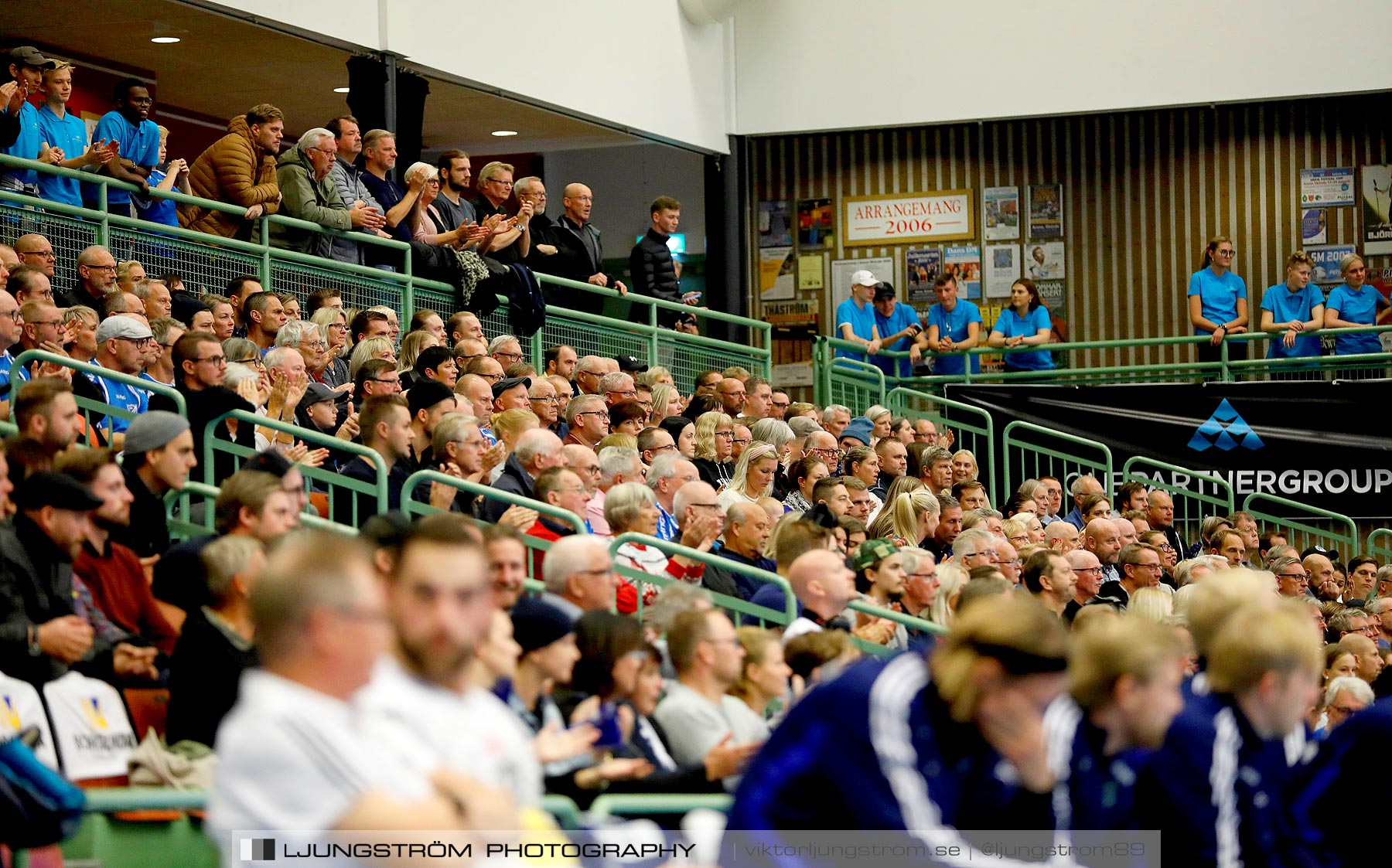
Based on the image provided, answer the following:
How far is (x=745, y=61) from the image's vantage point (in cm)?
1755

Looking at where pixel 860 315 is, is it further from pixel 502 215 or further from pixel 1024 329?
pixel 502 215

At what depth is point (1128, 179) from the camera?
17.8 m

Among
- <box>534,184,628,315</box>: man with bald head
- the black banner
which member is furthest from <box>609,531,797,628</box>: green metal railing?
the black banner

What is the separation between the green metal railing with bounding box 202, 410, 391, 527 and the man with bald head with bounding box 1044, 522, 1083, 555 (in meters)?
4.82

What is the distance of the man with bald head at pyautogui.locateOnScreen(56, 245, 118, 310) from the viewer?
8.83 meters

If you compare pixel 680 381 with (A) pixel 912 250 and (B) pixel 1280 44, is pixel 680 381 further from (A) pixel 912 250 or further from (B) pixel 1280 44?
(B) pixel 1280 44

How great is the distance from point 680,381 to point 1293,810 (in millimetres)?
9917

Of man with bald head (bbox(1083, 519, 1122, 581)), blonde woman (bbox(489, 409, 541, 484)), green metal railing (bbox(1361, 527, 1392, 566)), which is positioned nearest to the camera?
blonde woman (bbox(489, 409, 541, 484))

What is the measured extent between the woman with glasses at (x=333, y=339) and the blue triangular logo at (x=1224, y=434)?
26.2 ft

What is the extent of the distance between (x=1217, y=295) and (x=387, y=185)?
8.02 metres

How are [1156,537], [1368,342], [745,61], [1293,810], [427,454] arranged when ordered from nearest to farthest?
[1293,810] < [427,454] < [1156,537] < [1368,342] < [745,61]

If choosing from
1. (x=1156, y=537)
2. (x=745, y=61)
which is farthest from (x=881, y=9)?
(x=1156, y=537)

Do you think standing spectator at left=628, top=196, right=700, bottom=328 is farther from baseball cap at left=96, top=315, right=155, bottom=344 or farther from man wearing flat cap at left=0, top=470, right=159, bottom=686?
man wearing flat cap at left=0, top=470, right=159, bottom=686

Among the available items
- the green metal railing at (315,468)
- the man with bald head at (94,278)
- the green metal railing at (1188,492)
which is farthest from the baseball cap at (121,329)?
the green metal railing at (1188,492)
